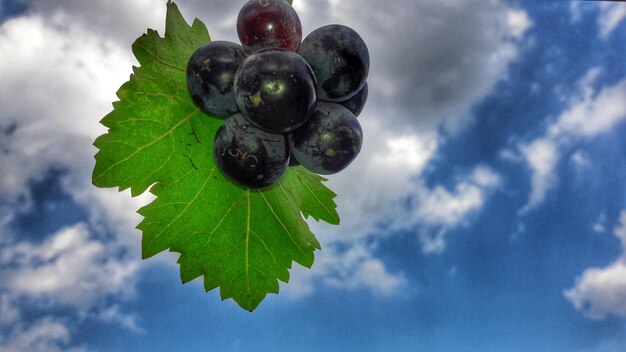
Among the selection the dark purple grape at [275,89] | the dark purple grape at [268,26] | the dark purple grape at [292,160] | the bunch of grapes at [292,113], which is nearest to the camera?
the dark purple grape at [275,89]

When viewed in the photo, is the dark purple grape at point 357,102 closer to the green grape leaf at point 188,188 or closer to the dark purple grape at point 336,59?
the dark purple grape at point 336,59

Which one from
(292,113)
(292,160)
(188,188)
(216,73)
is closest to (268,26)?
(216,73)

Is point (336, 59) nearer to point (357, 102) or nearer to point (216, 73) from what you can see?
point (357, 102)

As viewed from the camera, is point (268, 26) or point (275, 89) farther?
point (268, 26)

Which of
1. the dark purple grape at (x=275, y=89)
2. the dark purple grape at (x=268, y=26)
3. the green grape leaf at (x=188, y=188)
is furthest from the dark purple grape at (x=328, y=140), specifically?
the green grape leaf at (x=188, y=188)

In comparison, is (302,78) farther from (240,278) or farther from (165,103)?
(240,278)

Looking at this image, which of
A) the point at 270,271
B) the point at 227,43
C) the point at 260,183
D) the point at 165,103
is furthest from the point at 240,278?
the point at 227,43

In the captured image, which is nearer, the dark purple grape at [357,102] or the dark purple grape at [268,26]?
the dark purple grape at [268,26]
